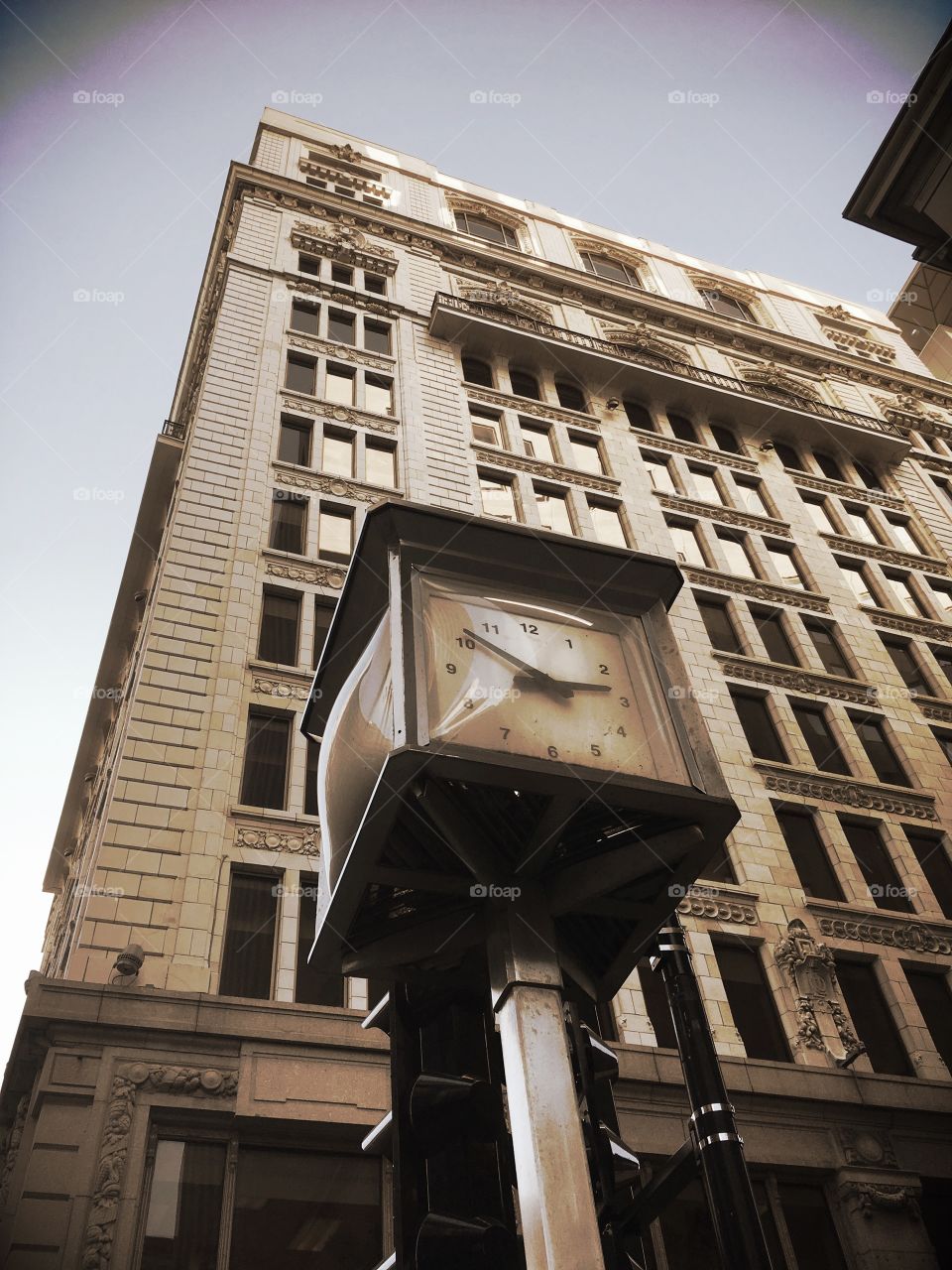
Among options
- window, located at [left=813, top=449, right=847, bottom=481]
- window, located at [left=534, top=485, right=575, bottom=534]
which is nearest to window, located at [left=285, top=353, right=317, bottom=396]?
window, located at [left=534, top=485, right=575, bottom=534]

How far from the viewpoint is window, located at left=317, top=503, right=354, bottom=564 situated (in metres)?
21.4

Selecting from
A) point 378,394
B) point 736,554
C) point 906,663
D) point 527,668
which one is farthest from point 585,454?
point 527,668

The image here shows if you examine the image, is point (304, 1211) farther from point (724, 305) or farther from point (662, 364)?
point (724, 305)

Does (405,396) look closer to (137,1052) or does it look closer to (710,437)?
(710,437)

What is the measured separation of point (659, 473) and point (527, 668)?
26461 mm

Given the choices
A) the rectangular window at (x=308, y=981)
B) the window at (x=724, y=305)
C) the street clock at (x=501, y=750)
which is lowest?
the street clock at (x=501, y=750)

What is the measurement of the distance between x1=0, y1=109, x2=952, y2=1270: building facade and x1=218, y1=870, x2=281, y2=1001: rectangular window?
0.14ft

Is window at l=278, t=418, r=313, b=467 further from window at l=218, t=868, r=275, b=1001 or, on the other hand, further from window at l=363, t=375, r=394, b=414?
window at l=218, t=868, r=275, b=1001

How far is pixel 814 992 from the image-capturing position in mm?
16281

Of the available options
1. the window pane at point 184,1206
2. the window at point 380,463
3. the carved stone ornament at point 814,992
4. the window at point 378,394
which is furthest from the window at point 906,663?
the window pane at point 184,1206

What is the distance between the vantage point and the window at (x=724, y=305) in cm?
4362

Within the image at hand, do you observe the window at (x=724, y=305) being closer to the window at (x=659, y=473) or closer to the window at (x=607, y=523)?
the window at (x=659, y=473)

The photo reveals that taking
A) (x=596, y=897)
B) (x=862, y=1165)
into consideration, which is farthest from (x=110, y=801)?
(x=596, y=897)

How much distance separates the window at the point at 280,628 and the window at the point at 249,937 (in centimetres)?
463
